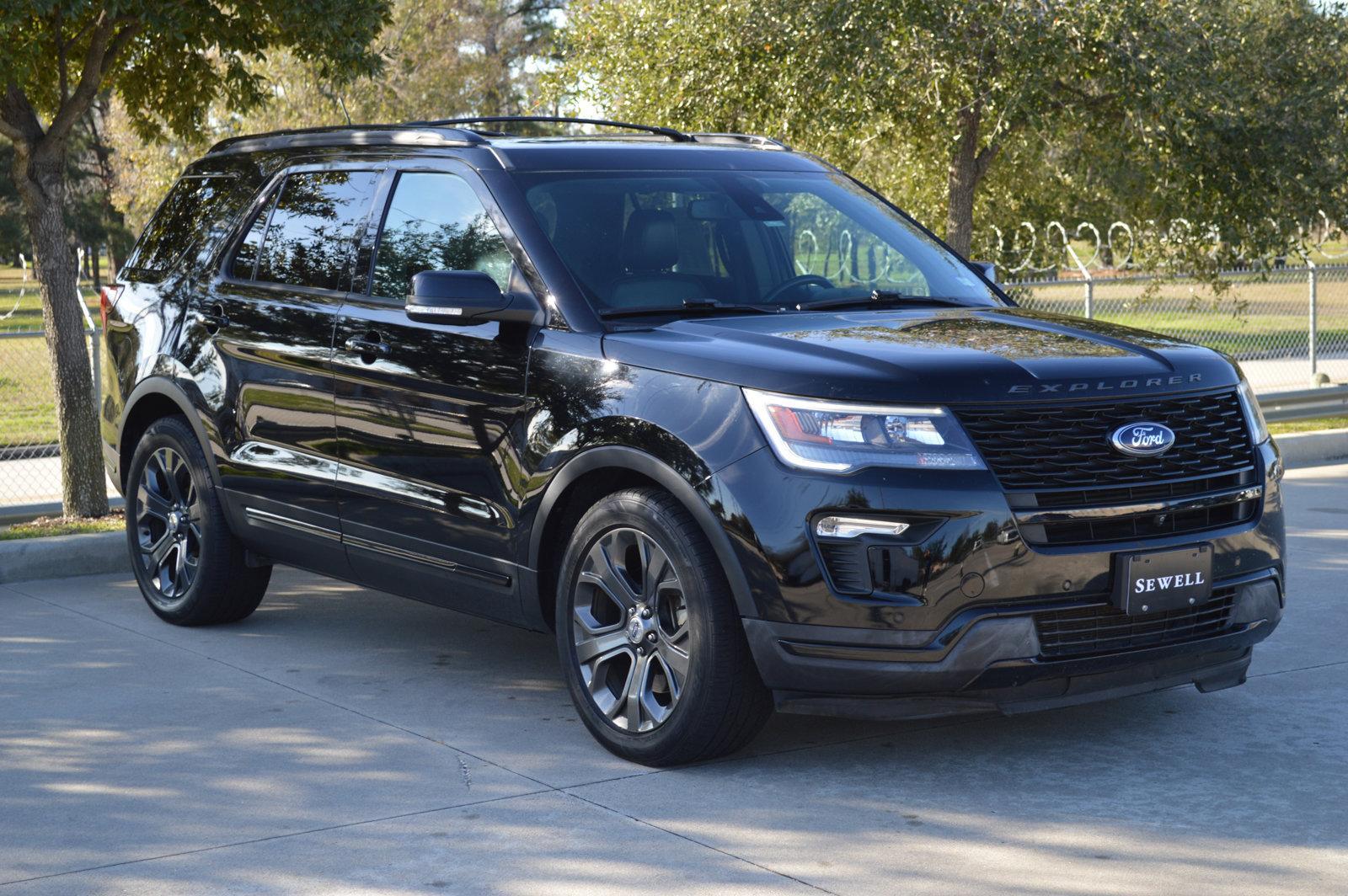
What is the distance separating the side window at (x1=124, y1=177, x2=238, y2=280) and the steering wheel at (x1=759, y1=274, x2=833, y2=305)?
2.74 metres

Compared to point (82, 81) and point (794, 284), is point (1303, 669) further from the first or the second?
point (82, 81)

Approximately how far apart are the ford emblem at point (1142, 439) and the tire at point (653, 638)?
1.19 metres

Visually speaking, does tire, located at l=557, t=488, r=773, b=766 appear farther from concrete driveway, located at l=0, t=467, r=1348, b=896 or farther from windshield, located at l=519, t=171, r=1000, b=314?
windshield, located at l=519, t=171, r=1000, b=314

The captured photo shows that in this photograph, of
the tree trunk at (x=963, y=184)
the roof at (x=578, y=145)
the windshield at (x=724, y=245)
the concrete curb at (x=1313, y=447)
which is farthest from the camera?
the tree trunk at (x=963, y=184)

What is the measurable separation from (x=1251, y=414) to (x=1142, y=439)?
0.64 metres

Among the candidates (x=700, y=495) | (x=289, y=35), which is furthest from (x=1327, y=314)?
(x=700, y=495)

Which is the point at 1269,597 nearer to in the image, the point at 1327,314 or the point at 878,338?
the point at 878,338

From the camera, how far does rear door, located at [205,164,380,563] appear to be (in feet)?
20.6

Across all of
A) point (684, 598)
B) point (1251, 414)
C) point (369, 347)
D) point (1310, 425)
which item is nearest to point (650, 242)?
point (369, 347)

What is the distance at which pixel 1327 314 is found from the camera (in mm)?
21141

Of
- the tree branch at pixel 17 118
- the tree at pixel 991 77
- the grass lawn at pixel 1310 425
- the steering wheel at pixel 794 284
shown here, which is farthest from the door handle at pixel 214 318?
the grass lawn at pixel 1310 425

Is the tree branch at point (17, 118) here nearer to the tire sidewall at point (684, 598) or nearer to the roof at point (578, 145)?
the roof at point (578, 145)

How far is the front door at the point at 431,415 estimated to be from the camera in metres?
5.53

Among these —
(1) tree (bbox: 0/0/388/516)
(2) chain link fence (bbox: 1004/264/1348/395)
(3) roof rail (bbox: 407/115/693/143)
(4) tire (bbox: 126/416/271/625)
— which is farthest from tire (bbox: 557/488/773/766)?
(2) chain link fence (bbox: 1004/264/1348/395)
